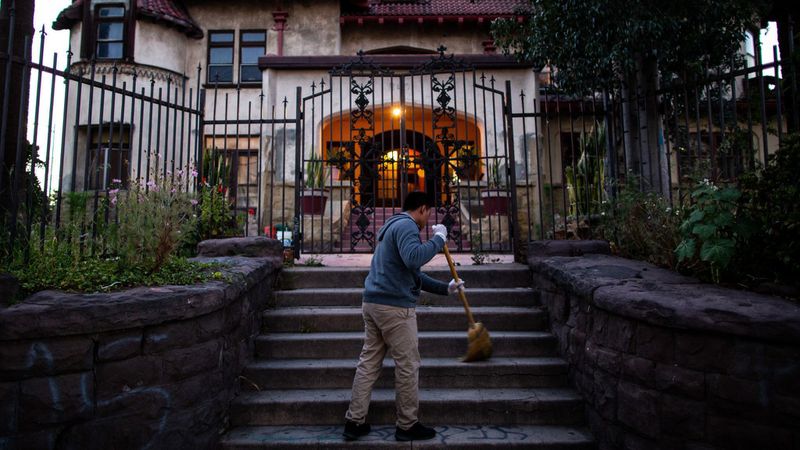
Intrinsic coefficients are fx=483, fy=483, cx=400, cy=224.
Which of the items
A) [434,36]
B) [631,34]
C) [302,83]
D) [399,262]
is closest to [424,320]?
[399,262]

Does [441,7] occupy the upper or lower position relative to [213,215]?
upper

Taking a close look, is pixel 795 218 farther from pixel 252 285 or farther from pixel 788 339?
pixel 252 285

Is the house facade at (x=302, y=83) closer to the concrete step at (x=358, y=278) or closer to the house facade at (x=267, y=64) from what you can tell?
the house facade at (x=267, y=64)

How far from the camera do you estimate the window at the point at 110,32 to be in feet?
50.4

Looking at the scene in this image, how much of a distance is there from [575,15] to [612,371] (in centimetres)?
574

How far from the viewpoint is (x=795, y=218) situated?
3.15 metres

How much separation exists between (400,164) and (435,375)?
3617 millimetres

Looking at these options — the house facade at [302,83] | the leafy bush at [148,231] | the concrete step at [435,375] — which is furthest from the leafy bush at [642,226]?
the house facade at [302,83]

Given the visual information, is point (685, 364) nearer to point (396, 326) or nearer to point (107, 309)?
point (396, 326)

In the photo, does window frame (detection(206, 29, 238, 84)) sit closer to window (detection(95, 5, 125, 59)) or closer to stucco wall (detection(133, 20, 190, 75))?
stucco wall (detection(133, 20, 190, 75))

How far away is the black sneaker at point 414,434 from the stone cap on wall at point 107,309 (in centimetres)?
162

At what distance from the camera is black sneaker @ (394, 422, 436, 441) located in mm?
3492

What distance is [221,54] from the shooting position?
17.1 m

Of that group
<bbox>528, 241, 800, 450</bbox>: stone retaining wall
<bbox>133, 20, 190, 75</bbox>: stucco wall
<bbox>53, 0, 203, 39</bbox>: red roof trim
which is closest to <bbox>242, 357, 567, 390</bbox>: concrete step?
<bbox>528, 241, 800, 450</bbox>: stone retaining wall
